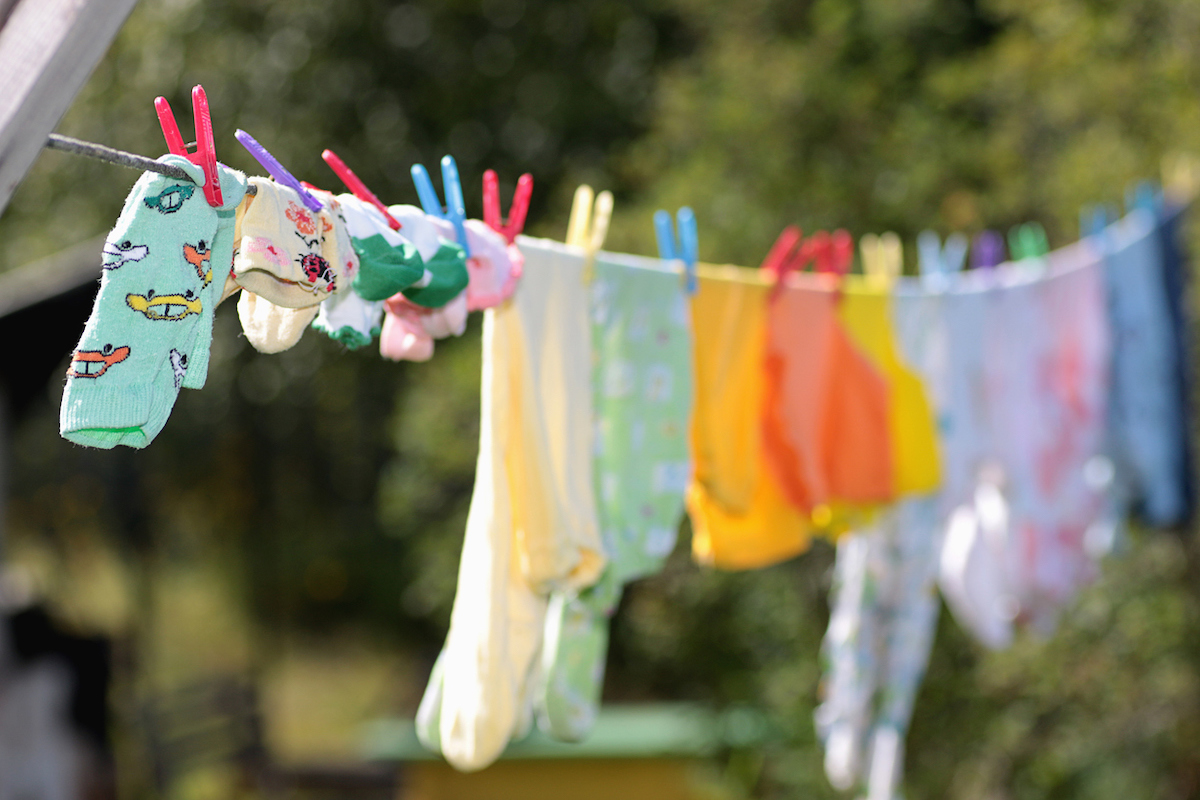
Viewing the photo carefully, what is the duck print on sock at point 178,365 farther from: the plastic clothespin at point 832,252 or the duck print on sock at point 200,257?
the plastic clothespin at point 832,252

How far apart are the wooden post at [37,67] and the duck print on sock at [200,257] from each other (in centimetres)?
16

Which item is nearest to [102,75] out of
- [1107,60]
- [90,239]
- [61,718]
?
[90,239]

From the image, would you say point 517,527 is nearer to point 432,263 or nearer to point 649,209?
point 432,263

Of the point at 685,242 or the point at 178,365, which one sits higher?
the point at 685,242

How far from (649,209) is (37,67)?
3.33m

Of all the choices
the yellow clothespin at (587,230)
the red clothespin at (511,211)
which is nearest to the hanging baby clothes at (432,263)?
the red clothespin at (511,211)

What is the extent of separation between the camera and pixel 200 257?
117 centimetres

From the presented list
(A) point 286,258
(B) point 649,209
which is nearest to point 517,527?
(A) point 286,258

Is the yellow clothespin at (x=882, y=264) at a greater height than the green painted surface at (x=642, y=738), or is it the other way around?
the yellow clothespin at (x=882, y=264)

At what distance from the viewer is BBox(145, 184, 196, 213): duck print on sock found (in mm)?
1143

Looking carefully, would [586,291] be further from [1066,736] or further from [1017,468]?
[1066,736]

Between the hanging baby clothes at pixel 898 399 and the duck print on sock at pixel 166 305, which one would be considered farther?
the hanging baby clothes at pixel 898 399

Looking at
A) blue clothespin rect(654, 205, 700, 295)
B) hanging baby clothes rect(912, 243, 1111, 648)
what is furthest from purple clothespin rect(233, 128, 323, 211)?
hanging baby clothes rect(912, 243, 1111, 648)

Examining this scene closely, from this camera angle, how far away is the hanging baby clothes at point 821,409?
2.07 m
